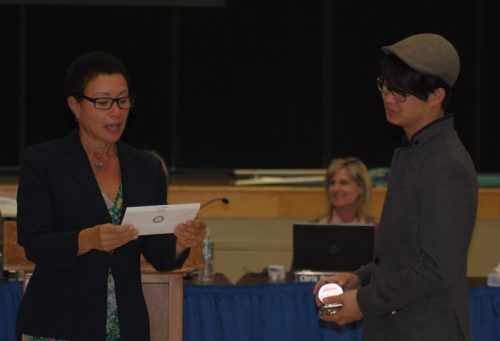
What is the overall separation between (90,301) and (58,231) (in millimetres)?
206

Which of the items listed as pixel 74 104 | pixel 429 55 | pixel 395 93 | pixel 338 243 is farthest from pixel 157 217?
pixel 338 243

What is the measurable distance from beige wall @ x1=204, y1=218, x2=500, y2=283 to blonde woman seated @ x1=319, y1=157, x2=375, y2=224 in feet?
4.13

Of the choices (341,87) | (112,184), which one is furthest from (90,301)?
(341,87)

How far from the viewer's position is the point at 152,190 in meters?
2.52

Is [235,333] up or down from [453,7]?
down

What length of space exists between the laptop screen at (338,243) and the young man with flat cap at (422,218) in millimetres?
2115

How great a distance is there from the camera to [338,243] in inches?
171

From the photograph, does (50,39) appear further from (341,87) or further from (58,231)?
(58,231)

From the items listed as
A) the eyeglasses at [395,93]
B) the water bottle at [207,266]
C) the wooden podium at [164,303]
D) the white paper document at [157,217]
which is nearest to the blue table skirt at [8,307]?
the water bottle at [207,266]

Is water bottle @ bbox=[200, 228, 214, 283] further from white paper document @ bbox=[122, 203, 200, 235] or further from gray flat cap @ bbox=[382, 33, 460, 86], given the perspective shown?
gray flat cap @ bbox=[382, 33, 460, 86]

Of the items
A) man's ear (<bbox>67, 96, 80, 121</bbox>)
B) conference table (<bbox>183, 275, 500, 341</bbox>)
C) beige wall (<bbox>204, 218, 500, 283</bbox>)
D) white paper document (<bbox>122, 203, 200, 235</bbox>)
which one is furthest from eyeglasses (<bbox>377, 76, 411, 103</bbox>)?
beige wall (<bbox>204, 218, 500, 283</bbox>)

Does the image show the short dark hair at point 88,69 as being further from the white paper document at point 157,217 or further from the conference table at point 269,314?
the conference table at point 269,314

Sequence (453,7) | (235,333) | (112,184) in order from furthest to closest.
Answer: (453,7) < (235,333) < (112,184)

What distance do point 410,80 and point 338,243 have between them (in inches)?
91.2
